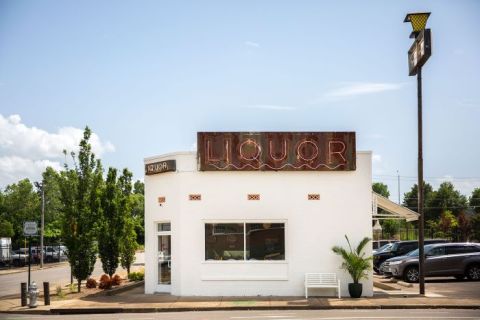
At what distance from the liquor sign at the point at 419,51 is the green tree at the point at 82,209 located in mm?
12619

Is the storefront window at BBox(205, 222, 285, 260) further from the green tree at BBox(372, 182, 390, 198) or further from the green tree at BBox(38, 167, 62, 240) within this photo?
the green tree at BBox(372, 182, 390, 198)

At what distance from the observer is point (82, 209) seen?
24766 millimetres

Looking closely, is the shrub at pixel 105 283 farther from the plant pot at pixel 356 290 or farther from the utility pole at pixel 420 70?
the utility pole at pixel 420 70

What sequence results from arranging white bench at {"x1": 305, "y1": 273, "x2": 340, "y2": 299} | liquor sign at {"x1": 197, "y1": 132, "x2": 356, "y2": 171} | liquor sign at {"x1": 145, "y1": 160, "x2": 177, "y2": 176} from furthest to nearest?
liquor sign at {"x1": 145, "y1": 160, "x2": 177, "y2": 176}, liquor sign at {"x1": 197, "y1": 132, "x2": 356, "y2": 171}, white bench at {"x1": 305, "y1": 273, "x2": 340, "y2": 299}

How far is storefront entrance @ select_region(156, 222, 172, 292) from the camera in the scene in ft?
73.7

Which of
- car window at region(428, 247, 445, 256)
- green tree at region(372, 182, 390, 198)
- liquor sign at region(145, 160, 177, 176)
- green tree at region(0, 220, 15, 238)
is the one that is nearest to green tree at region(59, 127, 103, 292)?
liquor sign at region(145, 160, 177, 176)

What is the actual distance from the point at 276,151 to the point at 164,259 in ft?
18.1

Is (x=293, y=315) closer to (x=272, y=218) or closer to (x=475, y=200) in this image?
(x=272, y=218)

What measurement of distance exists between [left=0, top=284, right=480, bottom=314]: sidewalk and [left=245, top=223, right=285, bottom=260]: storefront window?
149 cm

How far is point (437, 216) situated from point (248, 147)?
64.8 m

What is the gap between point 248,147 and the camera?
70.9 ft

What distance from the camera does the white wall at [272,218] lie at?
2128 cm

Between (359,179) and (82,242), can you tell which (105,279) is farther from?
(359,179)

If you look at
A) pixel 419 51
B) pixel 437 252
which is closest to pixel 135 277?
pixel 437 252
